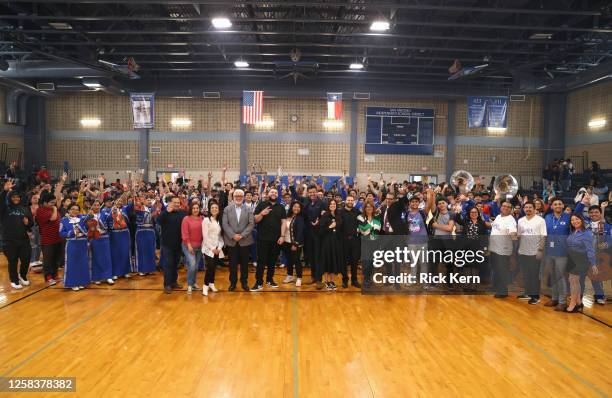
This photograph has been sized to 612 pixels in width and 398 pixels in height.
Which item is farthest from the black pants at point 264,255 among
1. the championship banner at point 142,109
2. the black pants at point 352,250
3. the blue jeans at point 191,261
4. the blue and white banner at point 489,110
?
the blue and white banner at point 489,110

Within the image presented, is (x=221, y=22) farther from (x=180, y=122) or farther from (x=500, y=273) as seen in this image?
(x=180, y=122)

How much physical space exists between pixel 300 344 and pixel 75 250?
5449 millimetres

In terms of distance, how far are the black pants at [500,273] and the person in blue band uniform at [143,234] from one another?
25.4 feet

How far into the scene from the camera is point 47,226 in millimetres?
8648

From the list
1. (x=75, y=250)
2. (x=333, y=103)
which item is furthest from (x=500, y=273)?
(x=333, y=103)

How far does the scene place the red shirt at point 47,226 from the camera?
8.57m

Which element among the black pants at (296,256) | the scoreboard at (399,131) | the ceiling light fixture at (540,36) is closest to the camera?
the black pants at (296,256)

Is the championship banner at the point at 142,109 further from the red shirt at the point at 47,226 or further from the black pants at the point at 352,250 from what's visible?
the black pants at the point at 352,250

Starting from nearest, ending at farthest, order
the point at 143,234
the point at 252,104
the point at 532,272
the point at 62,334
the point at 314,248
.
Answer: the point at 62,334, the point at 532,272, the point at 314,248, the point at 143,234, the point at 252,104

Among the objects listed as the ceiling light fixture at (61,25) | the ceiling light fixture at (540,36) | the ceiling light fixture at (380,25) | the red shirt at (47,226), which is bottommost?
the red shirt at (47,226)

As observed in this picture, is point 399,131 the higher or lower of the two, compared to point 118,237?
higher

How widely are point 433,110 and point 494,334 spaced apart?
18.4 m

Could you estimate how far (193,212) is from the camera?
27.0 feet

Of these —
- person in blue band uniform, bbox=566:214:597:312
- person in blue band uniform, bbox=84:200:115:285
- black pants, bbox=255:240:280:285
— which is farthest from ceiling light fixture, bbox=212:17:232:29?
person in blue band uniform, bbox=566:214:597:312
